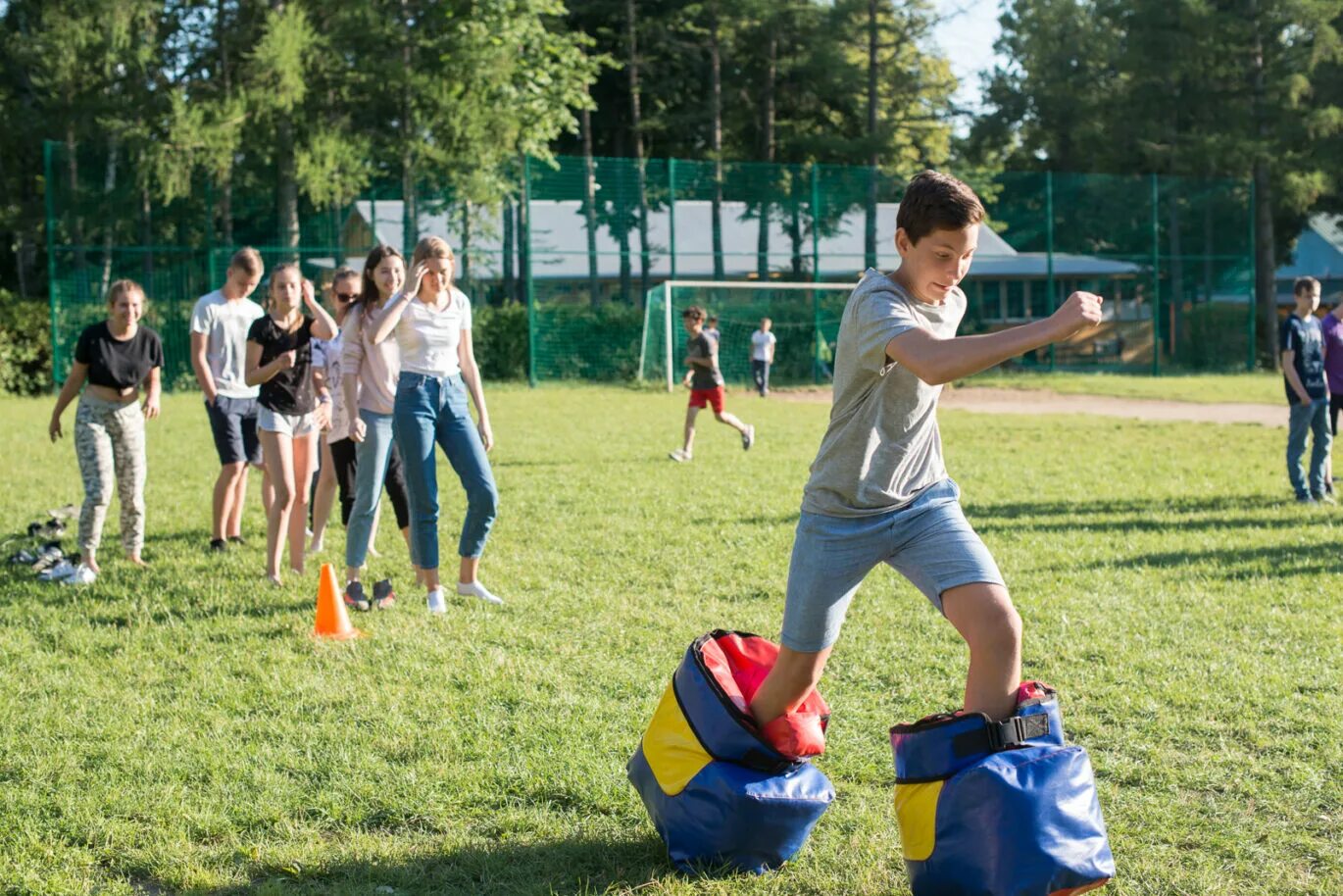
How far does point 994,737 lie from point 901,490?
0.69m

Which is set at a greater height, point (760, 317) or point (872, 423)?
point (760, 317)

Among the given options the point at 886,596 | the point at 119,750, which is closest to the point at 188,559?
the point at 119,750

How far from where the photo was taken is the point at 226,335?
8.10 metres

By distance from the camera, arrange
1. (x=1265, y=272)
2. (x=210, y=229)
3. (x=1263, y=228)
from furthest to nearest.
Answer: (x=1265, y=272), (x=1263, y=228), (x=210, y=229)

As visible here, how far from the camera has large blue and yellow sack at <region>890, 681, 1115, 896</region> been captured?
9.94ft

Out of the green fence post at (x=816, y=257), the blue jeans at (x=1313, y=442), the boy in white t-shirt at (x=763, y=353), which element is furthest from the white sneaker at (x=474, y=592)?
the green fence post at (x=816, y=257)

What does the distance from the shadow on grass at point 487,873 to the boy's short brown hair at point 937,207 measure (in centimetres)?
188

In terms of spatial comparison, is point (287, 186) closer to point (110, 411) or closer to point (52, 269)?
point (52, 269)

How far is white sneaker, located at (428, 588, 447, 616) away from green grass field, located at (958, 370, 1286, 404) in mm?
18803

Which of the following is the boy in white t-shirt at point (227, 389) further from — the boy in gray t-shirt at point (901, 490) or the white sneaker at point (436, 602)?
the boy in gray t-shirt at point (901, 490)

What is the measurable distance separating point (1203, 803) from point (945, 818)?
1.29 m

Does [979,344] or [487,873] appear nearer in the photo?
[979,344]

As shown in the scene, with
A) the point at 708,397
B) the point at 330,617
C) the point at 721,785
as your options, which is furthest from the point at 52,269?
the point at 721,785

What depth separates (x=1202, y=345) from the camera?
3356 centimetres
